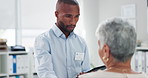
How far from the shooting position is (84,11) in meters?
5.12

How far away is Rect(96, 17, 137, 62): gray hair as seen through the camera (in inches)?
53.0

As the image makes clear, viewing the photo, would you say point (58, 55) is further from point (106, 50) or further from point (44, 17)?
point (44, 17)

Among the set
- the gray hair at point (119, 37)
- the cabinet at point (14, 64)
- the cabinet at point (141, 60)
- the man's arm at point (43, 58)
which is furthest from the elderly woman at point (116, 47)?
the cabinet at point (14, 64)

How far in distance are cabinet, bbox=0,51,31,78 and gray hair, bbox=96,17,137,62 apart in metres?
2.86

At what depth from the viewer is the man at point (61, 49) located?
6.40ft

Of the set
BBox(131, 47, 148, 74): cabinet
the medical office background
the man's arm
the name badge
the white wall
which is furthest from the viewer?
the white wall

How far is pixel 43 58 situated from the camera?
1.93 meters

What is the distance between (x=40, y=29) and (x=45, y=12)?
0.32m

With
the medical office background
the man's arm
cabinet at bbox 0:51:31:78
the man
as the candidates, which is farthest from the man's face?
the medical office background

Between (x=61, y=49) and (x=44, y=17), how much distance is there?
9.40ft

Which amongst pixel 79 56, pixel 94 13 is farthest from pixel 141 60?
pixel 79 56

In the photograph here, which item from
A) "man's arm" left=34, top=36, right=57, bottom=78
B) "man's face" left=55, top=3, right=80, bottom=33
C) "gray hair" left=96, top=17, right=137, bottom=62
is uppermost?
"man's face" left=55, top=3, right=80, bottom=33

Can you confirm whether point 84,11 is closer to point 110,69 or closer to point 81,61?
point 81,61

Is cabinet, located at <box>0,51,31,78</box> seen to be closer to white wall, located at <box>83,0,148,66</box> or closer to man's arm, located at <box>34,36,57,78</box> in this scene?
white wall, located at <box>83,0,148,66</box>
